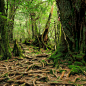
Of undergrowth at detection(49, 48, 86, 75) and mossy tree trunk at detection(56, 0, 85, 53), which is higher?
mossy tree trunk at detection(56, 0, 85, 53)

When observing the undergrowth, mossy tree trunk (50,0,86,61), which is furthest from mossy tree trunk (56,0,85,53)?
the undergrowth

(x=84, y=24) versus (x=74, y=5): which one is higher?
(x=74, y=5)

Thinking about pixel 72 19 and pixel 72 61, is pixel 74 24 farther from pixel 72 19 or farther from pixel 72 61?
pixel 72 61

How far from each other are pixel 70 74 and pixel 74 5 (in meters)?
3.23

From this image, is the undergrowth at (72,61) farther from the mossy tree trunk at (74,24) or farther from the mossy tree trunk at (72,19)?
the mossy tree trunk at (72,19)

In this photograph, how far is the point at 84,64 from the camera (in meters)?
4.55

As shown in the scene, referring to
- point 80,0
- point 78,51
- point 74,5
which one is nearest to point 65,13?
point 74,5

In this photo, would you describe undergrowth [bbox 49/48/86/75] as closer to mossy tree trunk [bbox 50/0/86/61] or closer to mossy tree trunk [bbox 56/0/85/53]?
mossy tree trunk [bbox 50/0/86/61]

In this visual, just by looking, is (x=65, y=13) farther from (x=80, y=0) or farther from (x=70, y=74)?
(x=70, y=74)

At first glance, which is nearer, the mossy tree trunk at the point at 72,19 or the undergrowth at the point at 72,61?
the undergrowth at the point at 72,61

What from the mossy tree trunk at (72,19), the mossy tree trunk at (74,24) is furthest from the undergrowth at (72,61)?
the mossy tree trunk at (72,19)

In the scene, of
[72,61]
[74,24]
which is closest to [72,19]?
[74,24]

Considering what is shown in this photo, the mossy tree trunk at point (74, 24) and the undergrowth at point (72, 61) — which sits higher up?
the mossy tree trunk at point (74, 24)

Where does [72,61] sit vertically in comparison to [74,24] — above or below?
below
